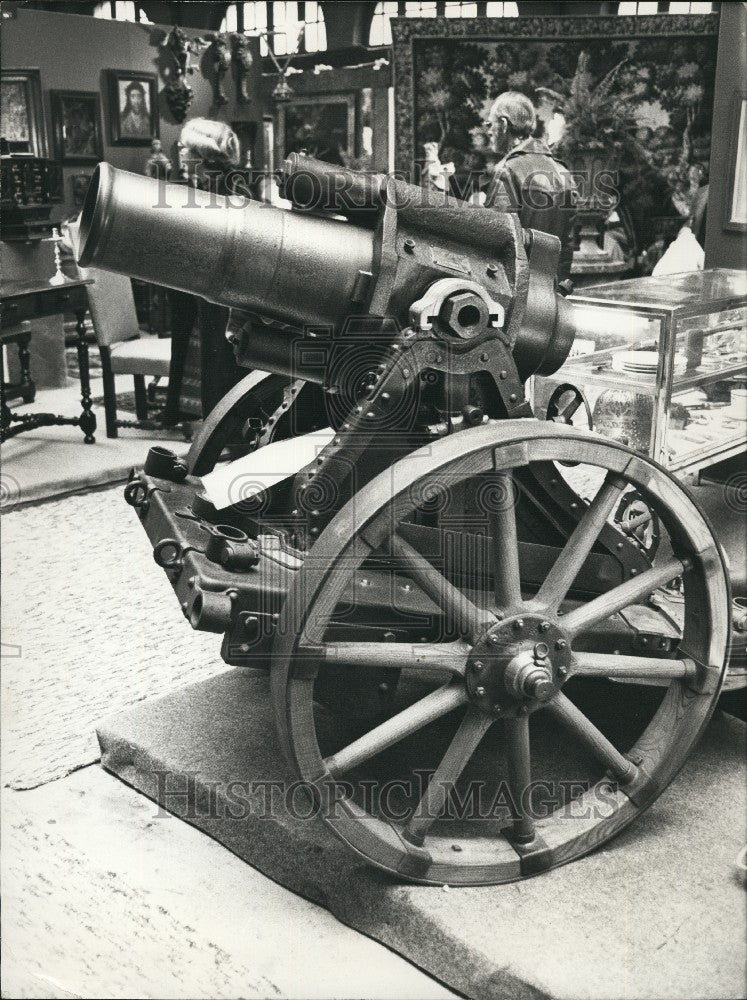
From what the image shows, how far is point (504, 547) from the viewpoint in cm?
202

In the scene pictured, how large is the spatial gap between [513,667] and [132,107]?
30.3 feet

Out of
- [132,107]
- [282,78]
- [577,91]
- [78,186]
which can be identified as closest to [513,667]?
[577,91]

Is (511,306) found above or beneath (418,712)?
above

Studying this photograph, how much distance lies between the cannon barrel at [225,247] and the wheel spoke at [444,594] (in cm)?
53

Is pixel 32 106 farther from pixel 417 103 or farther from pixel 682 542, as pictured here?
pixel 682 542

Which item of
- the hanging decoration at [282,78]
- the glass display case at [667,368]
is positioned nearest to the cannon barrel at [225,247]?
the glass display case at [667,368]

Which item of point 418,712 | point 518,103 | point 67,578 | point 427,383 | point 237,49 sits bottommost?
point 67,578

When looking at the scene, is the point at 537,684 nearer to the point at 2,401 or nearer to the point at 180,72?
the point at 2,401

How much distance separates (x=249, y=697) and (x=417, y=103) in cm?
745

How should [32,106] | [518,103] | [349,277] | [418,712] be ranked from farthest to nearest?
[32,106] → [518,103] → [349,277] → [418,712]

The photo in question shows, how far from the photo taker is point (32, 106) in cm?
909

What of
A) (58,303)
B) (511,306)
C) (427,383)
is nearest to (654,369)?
(511,306)

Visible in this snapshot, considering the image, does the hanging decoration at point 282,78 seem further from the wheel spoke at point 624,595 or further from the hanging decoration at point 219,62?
the wheel spoke at point 624,595

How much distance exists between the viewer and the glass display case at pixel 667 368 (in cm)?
334
